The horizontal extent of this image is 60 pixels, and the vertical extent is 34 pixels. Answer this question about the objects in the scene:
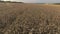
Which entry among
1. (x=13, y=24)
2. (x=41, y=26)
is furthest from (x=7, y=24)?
(x=41, y=26)

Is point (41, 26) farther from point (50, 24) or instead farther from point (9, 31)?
point (9, 31)

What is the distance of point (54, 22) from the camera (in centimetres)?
62

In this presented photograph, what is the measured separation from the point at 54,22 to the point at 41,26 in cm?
8

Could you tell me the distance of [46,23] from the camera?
0.62 metres

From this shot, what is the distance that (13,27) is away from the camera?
0.60m

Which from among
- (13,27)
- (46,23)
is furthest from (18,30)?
(46,23)

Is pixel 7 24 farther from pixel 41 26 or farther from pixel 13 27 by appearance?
pixel 41 26

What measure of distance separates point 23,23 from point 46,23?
0.12 meters

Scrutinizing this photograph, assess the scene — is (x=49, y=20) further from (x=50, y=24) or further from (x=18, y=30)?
(x=18, y=30)

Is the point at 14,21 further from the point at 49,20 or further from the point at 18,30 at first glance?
the point at 49,20

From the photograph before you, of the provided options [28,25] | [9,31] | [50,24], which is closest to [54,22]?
[50,24]

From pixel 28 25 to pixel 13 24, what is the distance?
82 mm

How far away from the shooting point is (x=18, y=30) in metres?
0.59

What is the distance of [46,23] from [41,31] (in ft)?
0.21
